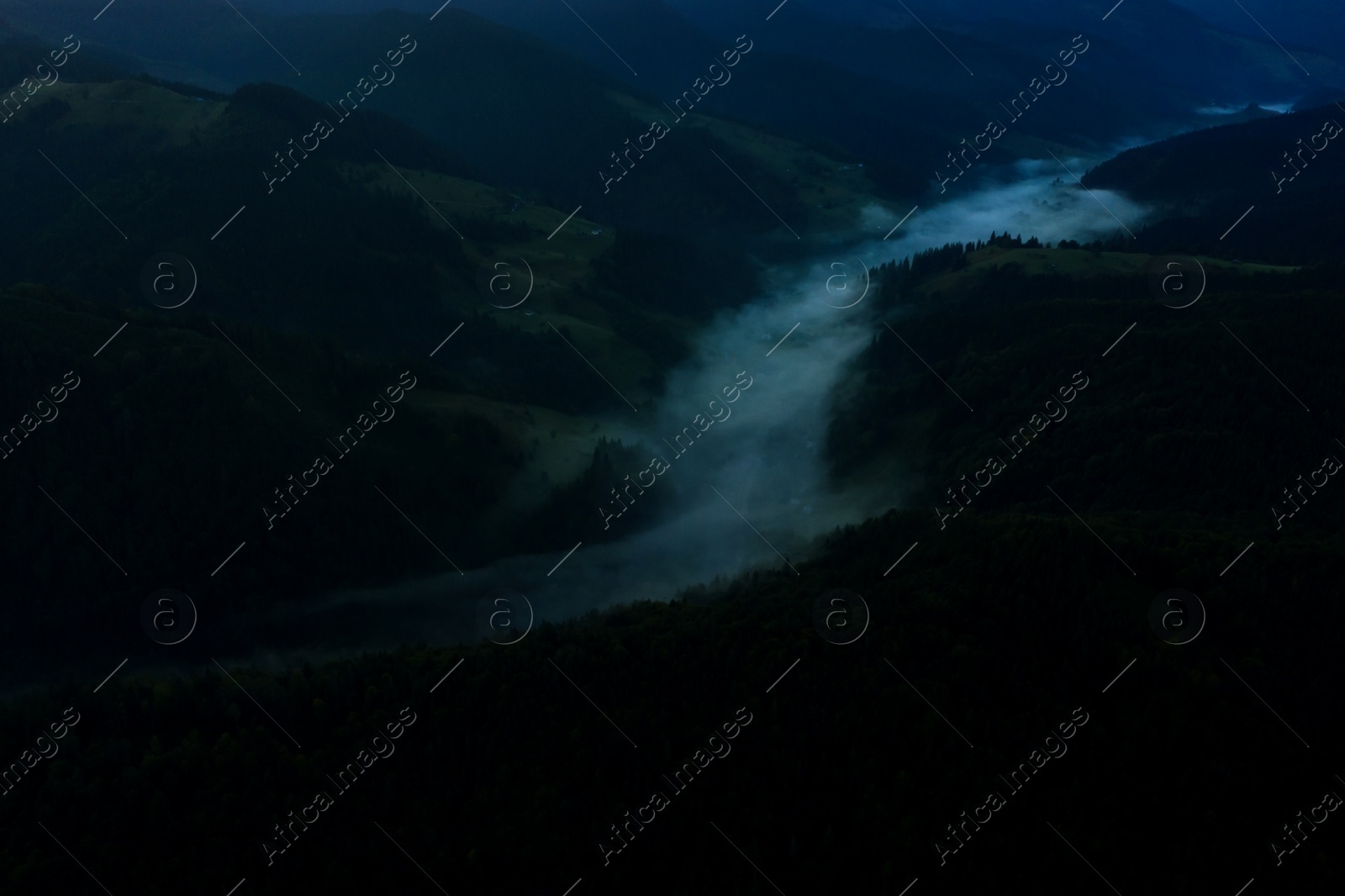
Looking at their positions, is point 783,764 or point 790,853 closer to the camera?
point 790,853

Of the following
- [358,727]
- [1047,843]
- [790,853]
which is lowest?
[1047,843]

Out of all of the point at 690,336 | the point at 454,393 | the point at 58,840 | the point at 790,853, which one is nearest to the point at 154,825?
the point at 58,840

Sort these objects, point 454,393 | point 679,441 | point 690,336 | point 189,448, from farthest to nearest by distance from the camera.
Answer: point 690,336
point 679,441
point 454,393
point 189,448

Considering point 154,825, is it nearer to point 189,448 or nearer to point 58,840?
point 58,840

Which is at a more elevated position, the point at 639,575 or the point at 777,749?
the point at 777,749

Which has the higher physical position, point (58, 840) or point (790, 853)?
point (58, 840)

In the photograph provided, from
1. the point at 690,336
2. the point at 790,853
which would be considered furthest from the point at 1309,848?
the point at 690,336

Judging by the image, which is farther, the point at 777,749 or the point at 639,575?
the point at 639,575

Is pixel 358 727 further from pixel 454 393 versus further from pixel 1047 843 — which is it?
pixel 454 393

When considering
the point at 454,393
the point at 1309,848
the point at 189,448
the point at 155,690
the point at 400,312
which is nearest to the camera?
the point at 1309,848
